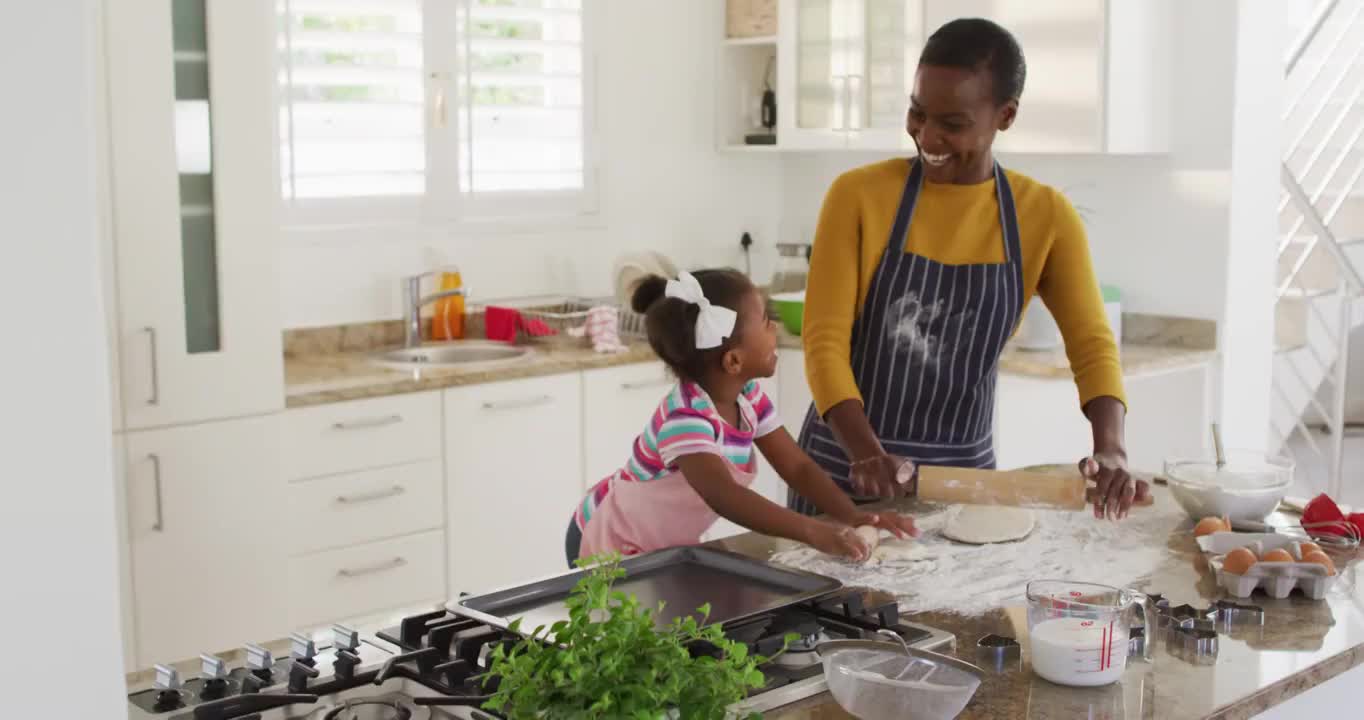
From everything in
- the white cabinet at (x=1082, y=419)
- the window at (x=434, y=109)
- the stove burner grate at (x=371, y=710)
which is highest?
the window at (x=434, y=109)

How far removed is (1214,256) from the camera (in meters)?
4.11

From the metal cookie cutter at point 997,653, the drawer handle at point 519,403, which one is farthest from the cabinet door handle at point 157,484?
the metal cookie cutter at point 997,653

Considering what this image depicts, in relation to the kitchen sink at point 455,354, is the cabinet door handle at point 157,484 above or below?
below

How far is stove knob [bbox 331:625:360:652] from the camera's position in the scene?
1589 millimetres

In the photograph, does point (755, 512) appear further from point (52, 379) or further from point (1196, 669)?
point (52, 379)

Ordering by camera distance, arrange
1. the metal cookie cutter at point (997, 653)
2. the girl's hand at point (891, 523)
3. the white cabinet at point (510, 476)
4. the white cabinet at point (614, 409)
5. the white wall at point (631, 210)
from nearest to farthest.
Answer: the metal cookie cutter at point (997, 653), the girl's hand at point (891, 523), the white cabinet at point (510, 476), the white cabinet at point (614, 409), the white wall at point (631, 210)

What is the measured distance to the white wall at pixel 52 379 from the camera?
85cm

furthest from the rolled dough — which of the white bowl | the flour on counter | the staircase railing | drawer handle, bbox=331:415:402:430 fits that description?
the staircase railing

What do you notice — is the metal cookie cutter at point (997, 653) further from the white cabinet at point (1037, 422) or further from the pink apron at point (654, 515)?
the white cabinet at point (1037, 422)

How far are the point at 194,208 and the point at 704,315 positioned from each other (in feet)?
5.43

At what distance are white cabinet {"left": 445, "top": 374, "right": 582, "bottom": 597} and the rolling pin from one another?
6.05ft

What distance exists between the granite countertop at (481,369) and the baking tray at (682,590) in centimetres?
183

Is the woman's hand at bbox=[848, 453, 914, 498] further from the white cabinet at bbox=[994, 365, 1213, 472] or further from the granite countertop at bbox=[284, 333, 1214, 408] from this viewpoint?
the white cabinet at bbox=[994, 365, 1213, 472]

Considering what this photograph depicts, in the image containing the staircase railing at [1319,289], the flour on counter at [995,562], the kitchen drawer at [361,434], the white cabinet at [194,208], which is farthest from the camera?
the staircase railing at [1319,289]
